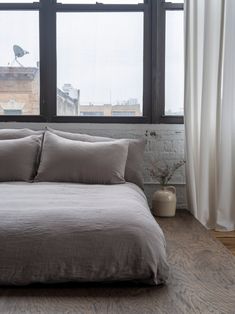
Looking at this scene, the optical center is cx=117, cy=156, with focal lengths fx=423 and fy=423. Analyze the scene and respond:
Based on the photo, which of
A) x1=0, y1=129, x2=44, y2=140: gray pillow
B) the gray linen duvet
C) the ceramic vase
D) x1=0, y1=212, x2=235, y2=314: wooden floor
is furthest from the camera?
the ceramic vase

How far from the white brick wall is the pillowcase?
0.65m

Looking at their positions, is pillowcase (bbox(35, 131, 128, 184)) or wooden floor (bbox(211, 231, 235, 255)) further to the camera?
wooden floor (bbox(211, 231, 235, 255))

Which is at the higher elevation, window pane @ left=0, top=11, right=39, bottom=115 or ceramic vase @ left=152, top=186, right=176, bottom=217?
window pane @ left=0, top=11, right=39, bottom=115

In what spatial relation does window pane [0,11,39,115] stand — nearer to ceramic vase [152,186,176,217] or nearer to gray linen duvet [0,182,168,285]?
ceramic vase [152,186,176,217]

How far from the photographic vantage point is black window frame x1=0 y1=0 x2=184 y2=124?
3883 mm

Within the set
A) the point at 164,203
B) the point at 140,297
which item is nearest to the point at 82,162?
the point at 164,203

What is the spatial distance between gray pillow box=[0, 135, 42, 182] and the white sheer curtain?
1340 millimetres

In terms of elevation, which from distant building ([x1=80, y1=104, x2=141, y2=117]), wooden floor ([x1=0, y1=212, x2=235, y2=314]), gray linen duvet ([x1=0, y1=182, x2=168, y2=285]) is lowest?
wooden floor ([x1=0, y1=212, x2=235, y2=314])

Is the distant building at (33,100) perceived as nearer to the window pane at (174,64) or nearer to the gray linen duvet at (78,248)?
the window pane at (174,64)

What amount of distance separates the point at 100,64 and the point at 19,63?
76 cm

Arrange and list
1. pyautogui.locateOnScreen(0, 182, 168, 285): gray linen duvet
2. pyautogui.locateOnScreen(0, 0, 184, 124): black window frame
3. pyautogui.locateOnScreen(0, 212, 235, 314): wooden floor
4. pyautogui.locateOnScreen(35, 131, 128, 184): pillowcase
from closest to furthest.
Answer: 1. pyautogui.locateOnScreen(0, 212, 235, 314): wooden floor
2. pyautogui.locateOnScreen(0, 182, 168, 285): gray linen duvet
3. pyautogui.locateOnScreen(35, 131, 128, 184): pillowcase
4. pyautogui.locateOnScreen(0, 0, 184, 124): black window frame

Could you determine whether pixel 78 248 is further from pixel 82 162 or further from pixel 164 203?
pixel 164 203

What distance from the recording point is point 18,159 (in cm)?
319

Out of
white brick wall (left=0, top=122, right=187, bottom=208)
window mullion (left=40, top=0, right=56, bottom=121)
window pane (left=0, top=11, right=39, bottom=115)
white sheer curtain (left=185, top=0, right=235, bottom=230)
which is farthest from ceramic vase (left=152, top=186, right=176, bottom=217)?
window pane (left=0, top=11, right=39, bottom=115)
